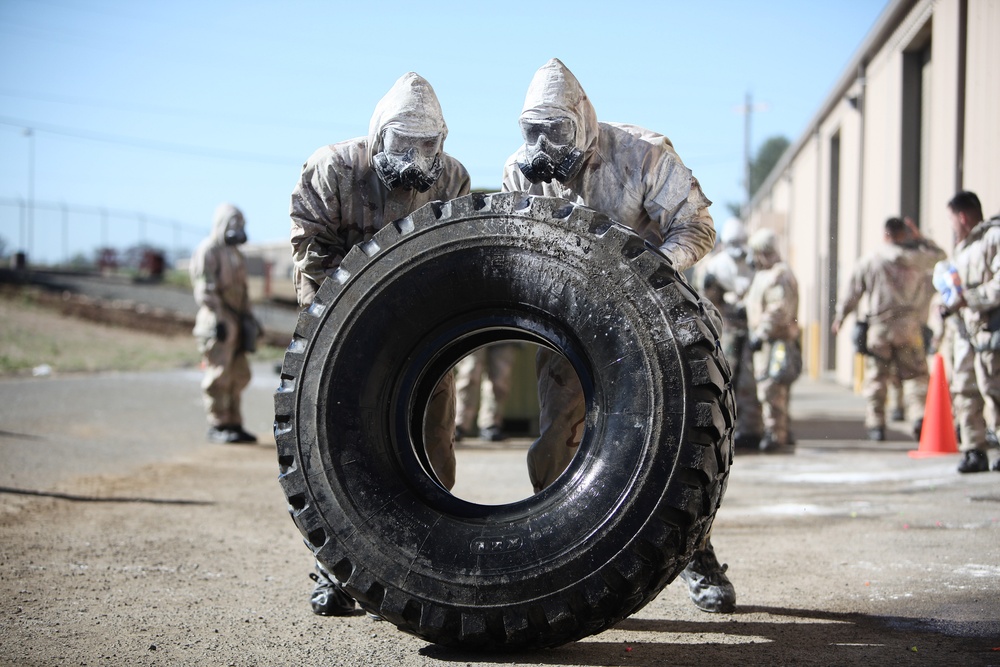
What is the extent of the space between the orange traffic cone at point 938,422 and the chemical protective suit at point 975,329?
0.70 meters

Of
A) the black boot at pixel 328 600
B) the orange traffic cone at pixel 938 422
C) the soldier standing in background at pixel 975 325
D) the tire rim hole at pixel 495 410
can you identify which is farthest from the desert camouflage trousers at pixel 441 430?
the orange traffic cone at pixel 938 422

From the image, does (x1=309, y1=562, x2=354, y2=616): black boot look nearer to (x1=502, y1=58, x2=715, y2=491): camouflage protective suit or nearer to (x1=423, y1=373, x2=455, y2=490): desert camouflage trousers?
(x1=423, y1=373, x2=455, y2=490): desert camouflage trousers

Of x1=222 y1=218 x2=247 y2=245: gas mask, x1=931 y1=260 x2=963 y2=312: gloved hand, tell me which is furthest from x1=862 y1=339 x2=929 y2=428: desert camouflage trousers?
x1=222 y1=218 x2=247 y2=245: gas mask

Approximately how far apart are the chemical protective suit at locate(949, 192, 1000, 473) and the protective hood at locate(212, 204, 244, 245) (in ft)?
20.4

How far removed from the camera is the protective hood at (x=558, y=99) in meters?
3.42

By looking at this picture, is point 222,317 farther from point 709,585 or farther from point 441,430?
point 709,585

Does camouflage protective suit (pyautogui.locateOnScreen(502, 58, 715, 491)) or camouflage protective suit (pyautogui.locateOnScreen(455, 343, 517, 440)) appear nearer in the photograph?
camouflage protective suit (pyautogui.locateOnScreen(502, 58, 715, 491))

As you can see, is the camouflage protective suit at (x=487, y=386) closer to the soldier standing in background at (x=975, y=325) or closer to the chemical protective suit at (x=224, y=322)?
the chemical protective suit at (x=224, y=322)

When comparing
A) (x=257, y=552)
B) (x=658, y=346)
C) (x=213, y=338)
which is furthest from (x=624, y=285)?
(x=213, y=338)

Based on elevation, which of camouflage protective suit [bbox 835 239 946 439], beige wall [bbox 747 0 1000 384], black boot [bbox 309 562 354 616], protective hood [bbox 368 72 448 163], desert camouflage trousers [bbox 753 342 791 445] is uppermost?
beige wall [bbox 747 0 1000 384]

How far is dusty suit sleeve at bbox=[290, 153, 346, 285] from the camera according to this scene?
372 cm

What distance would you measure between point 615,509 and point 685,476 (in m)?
0.22

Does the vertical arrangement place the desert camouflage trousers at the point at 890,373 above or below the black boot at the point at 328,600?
above

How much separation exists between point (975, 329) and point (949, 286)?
365 millimetres
